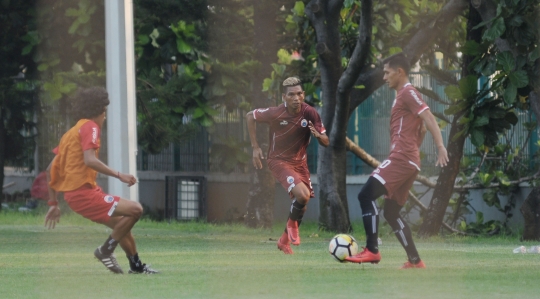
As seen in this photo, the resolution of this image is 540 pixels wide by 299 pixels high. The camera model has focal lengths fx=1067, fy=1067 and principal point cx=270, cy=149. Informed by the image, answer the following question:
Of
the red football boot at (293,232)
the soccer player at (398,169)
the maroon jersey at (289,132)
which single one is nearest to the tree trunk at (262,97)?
the maroon jersey at (289,132)

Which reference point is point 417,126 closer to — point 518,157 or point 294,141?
point 294,141

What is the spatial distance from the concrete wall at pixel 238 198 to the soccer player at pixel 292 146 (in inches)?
259

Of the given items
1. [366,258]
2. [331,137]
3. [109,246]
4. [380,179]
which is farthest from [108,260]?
[331,137]

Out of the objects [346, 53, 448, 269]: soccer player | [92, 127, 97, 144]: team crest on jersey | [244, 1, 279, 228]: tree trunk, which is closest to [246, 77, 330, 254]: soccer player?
[346, 53, 448, 269]: soccer player

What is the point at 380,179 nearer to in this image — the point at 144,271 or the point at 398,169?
the point at 398,169

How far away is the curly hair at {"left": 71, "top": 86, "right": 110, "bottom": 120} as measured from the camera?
29.6ft

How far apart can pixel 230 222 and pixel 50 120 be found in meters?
4.15

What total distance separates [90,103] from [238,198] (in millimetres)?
13773

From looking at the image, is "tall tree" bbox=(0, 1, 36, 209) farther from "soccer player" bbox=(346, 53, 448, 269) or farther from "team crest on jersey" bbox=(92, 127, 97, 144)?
"soccer player" bbox=(346, 53, 448, 269)

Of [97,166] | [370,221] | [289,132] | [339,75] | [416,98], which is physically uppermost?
[339,75]

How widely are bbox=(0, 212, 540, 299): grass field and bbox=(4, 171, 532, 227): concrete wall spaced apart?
9.62 feet

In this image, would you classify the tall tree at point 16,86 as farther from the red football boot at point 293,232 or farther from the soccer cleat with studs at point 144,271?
the soccer cleat with studs at point 144,271

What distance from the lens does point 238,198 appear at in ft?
74.5

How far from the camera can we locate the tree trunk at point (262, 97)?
18078 mm
